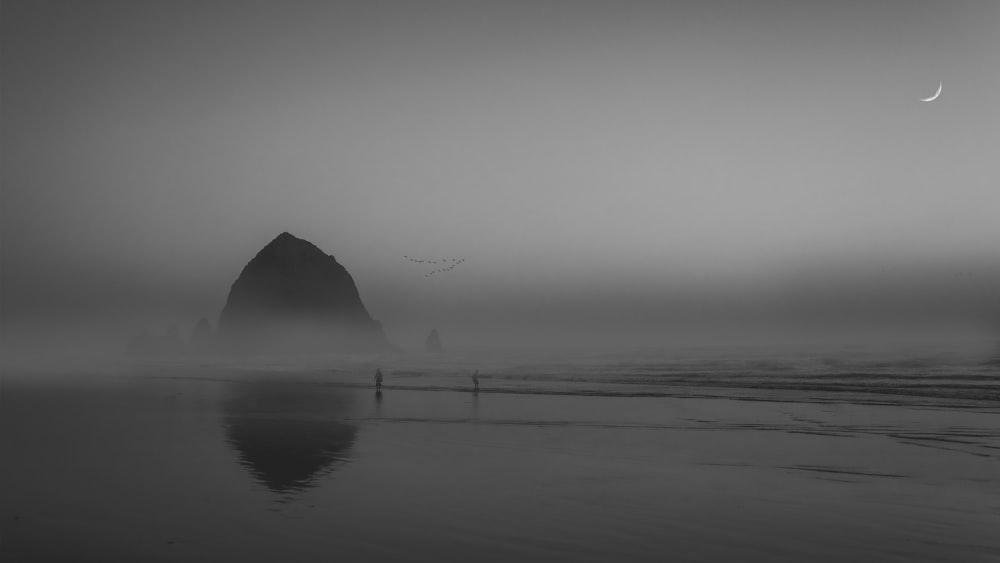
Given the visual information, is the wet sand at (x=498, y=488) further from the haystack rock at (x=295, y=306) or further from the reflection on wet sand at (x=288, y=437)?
the haystack rock at (x=295, y=306)

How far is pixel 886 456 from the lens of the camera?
17.2 m

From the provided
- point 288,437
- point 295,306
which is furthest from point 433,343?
point 288,437

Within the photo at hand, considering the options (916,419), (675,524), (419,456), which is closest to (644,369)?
(916,419)

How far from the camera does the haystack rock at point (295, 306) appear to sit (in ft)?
511

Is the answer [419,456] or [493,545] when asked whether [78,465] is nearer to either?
[419,456]

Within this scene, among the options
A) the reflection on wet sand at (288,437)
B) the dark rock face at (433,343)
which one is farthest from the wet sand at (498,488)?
the dark rock face at (433,343)

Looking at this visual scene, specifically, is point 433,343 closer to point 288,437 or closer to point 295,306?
point 295,306

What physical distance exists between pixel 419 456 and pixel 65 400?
24.9 meters

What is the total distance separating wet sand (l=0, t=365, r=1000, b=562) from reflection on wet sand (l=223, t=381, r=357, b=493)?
119 mm

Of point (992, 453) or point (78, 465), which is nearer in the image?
point (78, 465)

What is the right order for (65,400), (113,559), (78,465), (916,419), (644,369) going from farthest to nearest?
(644,369) → (65,400) → (916,419) → (78,465) → (113,559)

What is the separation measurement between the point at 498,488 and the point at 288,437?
906 centimetres

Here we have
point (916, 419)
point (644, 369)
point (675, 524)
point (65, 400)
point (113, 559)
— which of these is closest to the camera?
point (113, 559)

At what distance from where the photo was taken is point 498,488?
1305 centimetres
